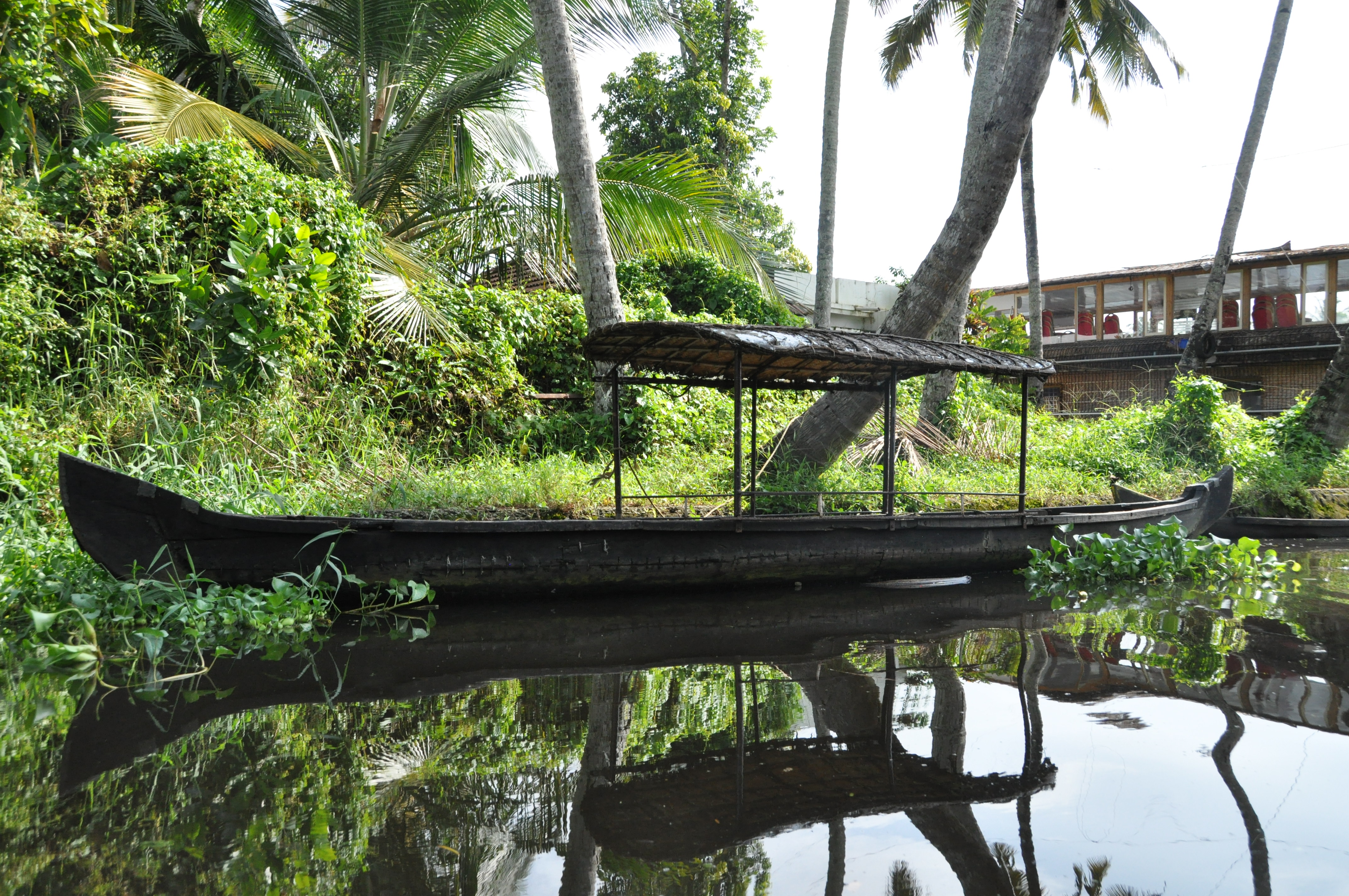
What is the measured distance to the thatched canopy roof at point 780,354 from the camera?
5422mm

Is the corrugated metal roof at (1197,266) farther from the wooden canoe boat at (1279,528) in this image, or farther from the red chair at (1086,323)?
the wooden canoe boat at (1279,528)

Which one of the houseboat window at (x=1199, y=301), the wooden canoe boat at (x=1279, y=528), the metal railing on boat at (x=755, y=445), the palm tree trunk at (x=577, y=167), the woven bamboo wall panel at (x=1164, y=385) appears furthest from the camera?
the houseboat window at (x=1199, y=301)

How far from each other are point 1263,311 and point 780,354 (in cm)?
2003

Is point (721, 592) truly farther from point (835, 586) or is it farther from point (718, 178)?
point (718, 178)

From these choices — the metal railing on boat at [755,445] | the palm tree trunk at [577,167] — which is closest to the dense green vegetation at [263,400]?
the metal railing on boat at [755,445]

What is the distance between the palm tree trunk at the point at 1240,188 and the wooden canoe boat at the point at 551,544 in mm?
8652

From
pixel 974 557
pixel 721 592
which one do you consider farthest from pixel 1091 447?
pixel 721 592

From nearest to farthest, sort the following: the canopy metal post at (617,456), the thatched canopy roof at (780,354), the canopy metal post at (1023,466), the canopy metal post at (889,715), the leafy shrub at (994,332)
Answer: the canopy metal post at (889,715)
the thatched canopy roof at (780,354)
the canopy metal post at (617,456)
the canopy metal post at (1023,466)
the leafy shrub at (994,332)

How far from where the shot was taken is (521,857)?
7.25 feet

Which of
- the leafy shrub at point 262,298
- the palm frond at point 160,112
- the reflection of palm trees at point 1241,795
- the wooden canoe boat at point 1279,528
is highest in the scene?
the palm frond at point 160,112

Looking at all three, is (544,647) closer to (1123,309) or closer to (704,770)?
(704,770)

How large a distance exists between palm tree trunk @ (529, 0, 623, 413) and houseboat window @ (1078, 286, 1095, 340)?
17.4 metres

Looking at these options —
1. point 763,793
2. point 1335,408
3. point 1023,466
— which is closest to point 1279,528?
point 1335,408

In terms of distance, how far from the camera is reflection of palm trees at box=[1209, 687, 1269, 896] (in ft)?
7.14
